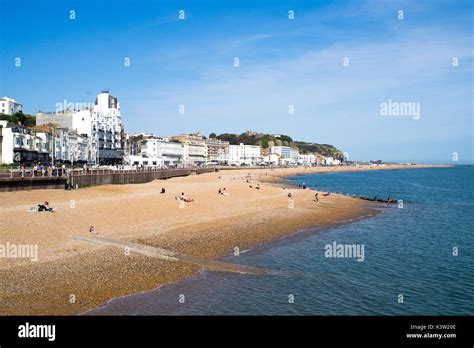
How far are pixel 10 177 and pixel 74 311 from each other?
2513 cm

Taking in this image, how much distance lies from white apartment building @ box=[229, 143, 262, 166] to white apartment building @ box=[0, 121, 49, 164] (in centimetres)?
11362

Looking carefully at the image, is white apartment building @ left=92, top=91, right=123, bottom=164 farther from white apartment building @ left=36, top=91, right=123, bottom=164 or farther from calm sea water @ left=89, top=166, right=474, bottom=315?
calm sea water @ left=89, top=166, right=474, bottom=315

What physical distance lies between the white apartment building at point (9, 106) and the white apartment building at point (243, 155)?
85.0 meters

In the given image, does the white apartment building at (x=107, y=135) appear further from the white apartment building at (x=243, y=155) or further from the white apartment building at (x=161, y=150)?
the white apartment building at (x=243, y=155)

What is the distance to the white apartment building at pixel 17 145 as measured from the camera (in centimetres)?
5959

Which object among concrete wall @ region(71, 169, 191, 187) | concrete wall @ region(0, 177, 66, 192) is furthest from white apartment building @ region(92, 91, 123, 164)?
concrete wall @ region(0, 177, 66, 192)

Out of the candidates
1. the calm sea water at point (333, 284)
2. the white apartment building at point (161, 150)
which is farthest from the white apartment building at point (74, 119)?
the calm sea water at point (333, 284)

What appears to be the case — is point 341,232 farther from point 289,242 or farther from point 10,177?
point 10,177

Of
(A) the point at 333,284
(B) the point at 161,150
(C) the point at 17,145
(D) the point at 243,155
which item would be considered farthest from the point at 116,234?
(D) the point at 243,155

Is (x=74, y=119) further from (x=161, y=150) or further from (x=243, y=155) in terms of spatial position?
(x=243, y=155)

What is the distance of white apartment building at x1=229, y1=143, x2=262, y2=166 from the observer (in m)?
183

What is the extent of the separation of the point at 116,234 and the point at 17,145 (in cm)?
4706

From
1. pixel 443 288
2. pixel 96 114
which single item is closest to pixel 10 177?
pixel 443 288

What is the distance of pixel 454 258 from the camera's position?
21.5 metres
